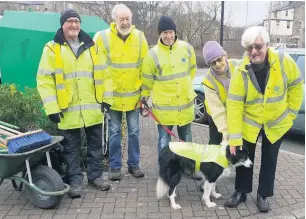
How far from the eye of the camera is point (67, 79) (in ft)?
13.1

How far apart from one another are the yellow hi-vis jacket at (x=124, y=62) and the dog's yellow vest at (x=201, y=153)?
1.00 metres

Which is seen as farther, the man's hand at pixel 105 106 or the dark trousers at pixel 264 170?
the man's hand at pixel 105 106

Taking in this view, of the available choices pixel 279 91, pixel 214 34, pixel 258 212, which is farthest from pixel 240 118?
pixel 214 34

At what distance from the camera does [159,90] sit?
4410mm

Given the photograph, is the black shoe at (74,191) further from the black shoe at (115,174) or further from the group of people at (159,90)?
the black shoe at (115,174)

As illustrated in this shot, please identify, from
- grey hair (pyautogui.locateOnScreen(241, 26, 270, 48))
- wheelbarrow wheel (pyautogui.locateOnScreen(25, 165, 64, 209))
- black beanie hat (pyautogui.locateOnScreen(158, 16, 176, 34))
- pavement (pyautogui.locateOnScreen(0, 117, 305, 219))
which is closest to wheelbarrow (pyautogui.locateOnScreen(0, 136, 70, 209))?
wheelbarrow wheel (pyautogui.locateOnScreen(25, 165, 64, 209))

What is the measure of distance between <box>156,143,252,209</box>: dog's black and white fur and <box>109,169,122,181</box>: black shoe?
0.82 meters

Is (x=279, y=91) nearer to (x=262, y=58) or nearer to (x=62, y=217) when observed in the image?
(x=262, y=58)

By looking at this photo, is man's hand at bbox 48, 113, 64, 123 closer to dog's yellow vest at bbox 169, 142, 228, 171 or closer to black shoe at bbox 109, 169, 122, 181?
black shoe at bbox 109, 169, 122, 181

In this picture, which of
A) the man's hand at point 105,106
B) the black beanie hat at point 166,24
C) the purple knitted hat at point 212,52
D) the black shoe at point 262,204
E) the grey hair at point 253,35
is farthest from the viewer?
the man's hand at point 105,106

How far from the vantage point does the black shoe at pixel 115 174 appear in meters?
4.68

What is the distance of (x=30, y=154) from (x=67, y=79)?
931 mm

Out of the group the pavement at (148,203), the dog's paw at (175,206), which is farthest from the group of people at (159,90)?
the dog's paw at (175,206)

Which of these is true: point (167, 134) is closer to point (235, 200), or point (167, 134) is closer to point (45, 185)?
point (235, 200)
